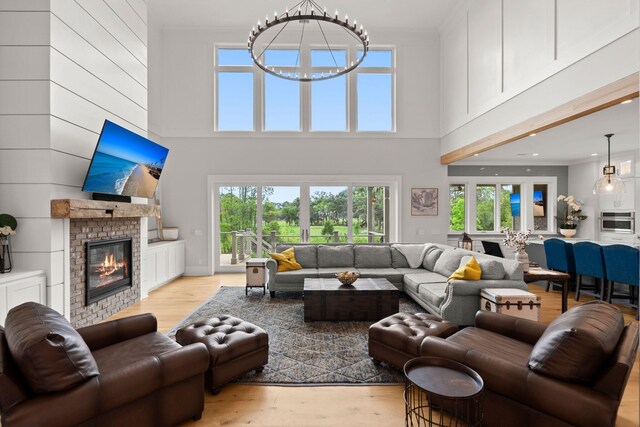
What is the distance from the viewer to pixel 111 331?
2.29m

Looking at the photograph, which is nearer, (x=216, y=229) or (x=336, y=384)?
(x=336, y=384)

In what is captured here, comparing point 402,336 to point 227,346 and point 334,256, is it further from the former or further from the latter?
point 334,256

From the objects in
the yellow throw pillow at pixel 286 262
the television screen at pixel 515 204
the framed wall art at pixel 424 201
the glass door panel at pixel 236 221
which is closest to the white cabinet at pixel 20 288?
the yellow throw pillow at pixel 286 262

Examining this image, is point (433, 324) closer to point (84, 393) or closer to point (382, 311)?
point (382, 311)

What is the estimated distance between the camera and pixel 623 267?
4230 mm

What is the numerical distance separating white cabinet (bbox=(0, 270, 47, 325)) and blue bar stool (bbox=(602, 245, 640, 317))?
22.4 feet

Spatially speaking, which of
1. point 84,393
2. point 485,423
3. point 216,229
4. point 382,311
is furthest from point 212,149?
point 485,423

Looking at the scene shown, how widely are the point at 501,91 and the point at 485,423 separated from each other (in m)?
4.54

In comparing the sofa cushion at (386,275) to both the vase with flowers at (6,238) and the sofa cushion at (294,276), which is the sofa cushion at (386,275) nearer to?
the sofa cushion at (294,276)

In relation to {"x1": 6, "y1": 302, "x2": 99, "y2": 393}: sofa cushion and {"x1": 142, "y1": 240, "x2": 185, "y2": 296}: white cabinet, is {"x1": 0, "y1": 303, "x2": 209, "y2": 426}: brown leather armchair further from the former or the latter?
{"x1": 142, "y1": 240, "x2": 185, "y2": 296}: white cabinet

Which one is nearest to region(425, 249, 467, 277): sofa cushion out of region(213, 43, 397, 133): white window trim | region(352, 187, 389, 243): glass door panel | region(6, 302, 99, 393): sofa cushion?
region(352, 187, 389, 243): glass door panel

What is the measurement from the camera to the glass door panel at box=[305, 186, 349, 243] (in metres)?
7.24

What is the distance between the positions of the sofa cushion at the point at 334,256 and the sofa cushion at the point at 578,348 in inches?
153

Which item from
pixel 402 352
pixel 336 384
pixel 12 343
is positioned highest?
pixel 12 343
